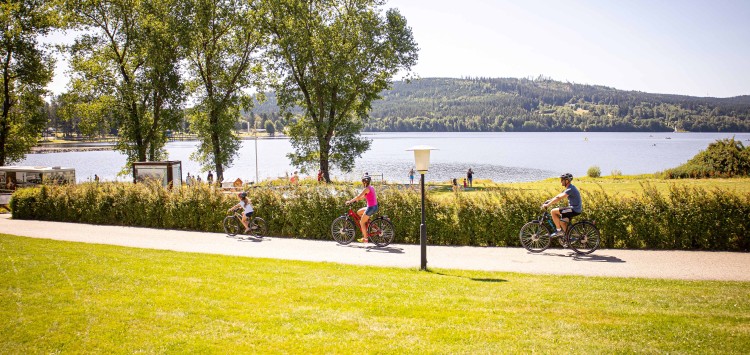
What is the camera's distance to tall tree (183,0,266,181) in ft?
112

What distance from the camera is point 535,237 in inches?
527

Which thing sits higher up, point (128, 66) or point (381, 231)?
point (128, 66)

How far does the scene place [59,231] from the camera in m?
17.8

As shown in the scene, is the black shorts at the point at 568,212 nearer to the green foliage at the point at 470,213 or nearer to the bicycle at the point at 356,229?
the green foliage at the point at 470,213

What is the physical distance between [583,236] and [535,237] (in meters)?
1.21

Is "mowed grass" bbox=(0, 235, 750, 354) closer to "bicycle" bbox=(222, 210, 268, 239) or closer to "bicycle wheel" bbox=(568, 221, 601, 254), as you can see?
"bicycle wheel" bbox=(568, 221, 601, 254)

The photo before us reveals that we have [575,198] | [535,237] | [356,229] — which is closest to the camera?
[575,198]

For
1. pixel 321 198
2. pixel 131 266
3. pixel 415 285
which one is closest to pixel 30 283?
pixel 131 266

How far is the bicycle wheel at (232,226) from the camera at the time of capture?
16.9 m

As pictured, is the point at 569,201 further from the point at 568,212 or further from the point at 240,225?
the point at 240,225

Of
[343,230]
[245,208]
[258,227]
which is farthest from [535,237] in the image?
[245,208]

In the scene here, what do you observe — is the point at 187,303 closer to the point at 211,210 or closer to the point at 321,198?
the point at 321,198

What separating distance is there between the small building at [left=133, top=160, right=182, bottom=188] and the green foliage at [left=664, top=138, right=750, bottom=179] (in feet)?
122

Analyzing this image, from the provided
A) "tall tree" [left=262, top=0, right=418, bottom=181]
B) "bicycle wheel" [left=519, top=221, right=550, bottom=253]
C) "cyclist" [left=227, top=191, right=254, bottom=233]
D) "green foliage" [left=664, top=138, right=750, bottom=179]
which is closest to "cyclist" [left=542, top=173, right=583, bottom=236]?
"bicycle wheel" [left=519, top=221, right=550, bottom=253]
